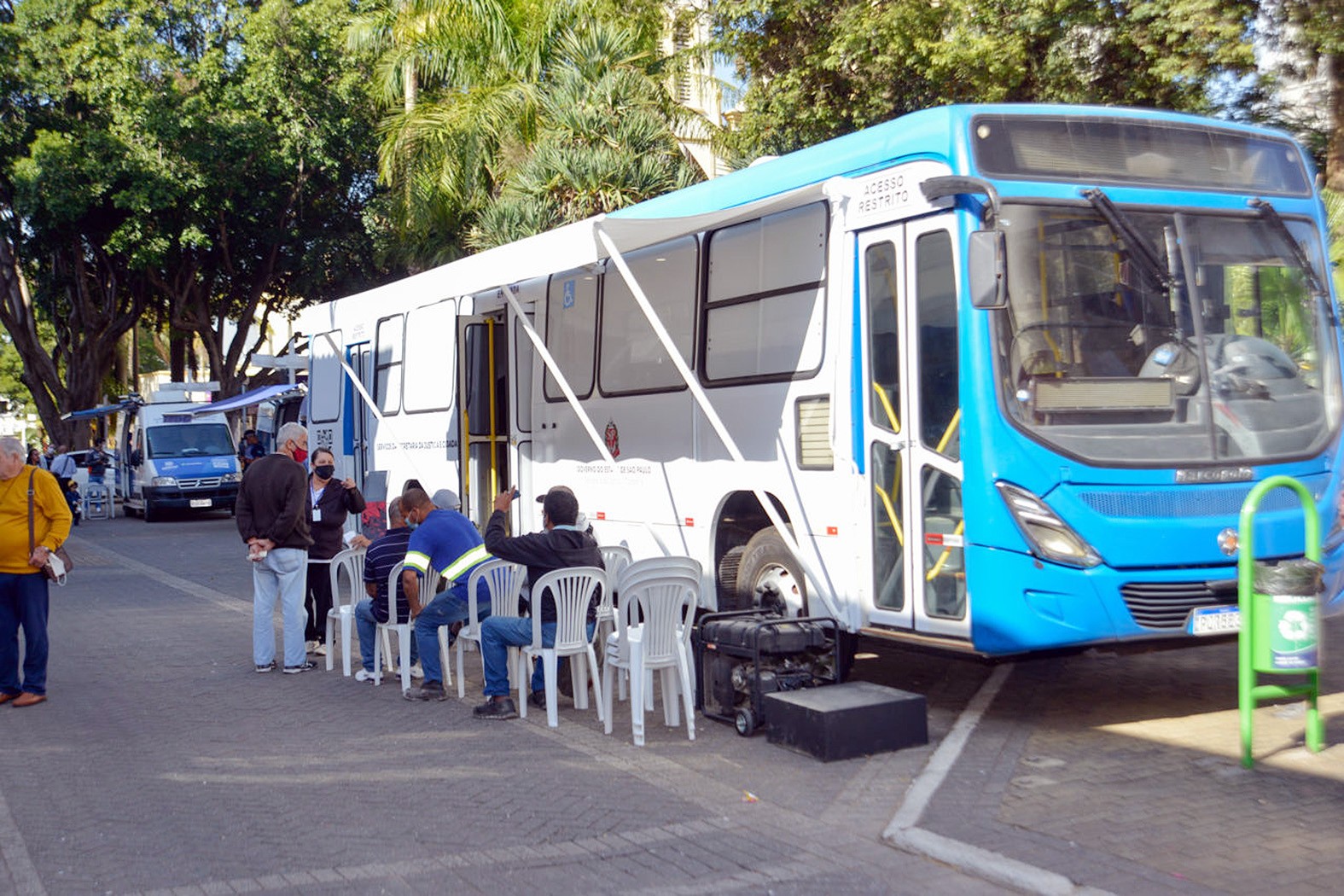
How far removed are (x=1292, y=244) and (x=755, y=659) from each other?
3803 millimetres

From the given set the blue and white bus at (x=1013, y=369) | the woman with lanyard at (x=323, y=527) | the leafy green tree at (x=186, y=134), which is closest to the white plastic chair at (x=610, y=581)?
the blue and white bus at (x=1013, y=369)

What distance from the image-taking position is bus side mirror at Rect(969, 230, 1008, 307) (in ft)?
22.8

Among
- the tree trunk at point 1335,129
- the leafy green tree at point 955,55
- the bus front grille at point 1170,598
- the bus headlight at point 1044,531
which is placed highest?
the leafy green tree at point 955,55

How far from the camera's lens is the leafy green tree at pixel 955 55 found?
13.5 m

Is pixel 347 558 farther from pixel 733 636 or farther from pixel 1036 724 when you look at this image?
pixel 1036 724

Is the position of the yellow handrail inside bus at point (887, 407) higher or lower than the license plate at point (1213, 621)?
higher

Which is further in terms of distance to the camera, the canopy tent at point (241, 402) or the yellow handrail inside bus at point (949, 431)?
the canopy tent at point (241, 402)

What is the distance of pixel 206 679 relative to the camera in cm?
991

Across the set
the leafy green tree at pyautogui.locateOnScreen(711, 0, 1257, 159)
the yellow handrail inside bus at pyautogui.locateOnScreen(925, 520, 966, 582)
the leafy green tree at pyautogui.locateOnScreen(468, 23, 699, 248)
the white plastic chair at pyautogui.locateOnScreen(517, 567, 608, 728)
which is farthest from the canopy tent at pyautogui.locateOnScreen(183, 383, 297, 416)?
the yellow handrail inside bus at pyautogui.locateOnScreen(925, 520, 966, 582)

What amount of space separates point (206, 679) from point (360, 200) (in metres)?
25.4

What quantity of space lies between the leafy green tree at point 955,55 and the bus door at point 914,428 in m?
6.85

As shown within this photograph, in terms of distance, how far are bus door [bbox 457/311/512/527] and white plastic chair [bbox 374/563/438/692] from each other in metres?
3.27

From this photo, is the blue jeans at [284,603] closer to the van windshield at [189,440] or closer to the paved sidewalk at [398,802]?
the paved sidewalk at [398,802]

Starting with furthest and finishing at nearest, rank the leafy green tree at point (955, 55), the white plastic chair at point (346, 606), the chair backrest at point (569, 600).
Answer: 1. the leafy green tree at point (955, 55)
2. the white plastic chair at point (346, 606)
3. the chair backrest at point (569, 600)
